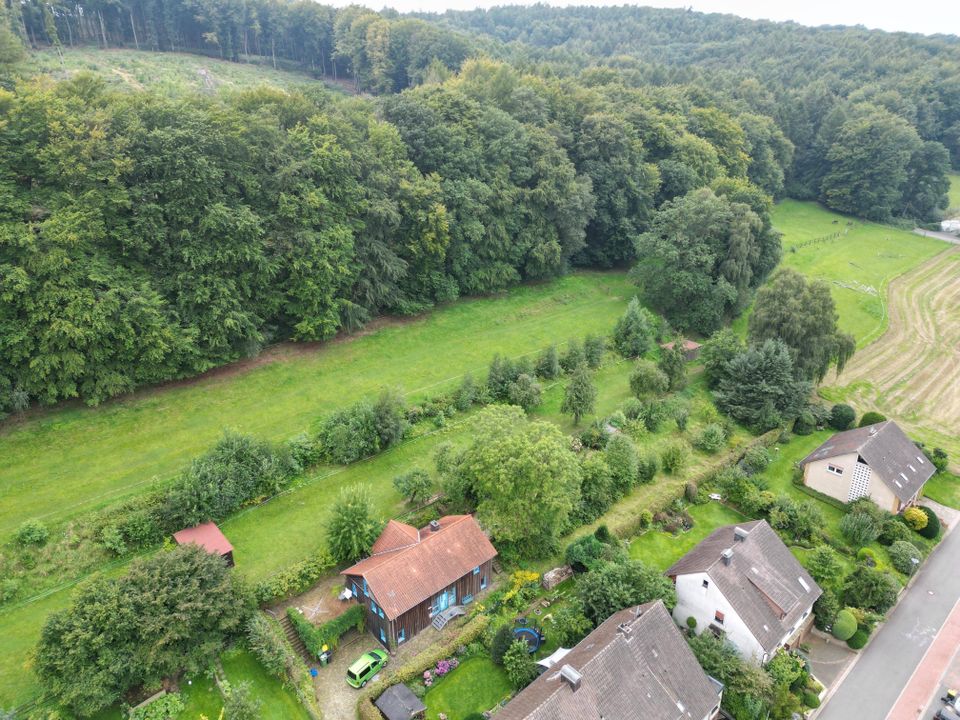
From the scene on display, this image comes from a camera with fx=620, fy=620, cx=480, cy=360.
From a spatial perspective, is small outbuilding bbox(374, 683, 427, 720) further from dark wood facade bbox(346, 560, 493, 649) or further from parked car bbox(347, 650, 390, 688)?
dark wood facade bbox(346, 560, 493, 649)

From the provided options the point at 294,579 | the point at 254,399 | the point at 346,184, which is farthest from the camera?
the point at 346,184

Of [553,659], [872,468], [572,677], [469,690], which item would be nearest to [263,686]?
[469,690]

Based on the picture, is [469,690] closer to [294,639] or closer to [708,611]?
[294,639]

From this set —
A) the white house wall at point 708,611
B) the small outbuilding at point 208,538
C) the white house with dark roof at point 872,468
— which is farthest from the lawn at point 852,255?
the small outbuilding at point 208,538

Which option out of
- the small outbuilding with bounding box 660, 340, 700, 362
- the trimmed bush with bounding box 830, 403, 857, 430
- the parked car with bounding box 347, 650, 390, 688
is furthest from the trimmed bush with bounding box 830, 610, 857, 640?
the small outbuilding with bounding box 660, 340, 700, 362

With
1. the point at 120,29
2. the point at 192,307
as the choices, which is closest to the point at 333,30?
the point at 120,29

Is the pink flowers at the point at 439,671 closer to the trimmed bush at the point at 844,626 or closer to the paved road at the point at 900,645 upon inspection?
the paved road at the point at 900,645
